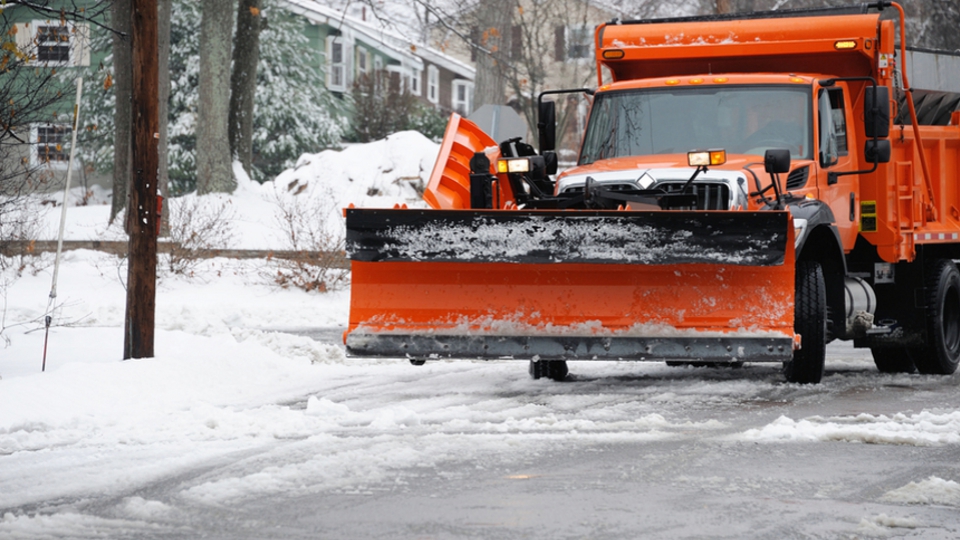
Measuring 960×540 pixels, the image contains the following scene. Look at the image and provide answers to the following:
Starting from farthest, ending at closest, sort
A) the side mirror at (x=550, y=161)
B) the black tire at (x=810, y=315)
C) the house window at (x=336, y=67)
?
the house window at (x=336, y=67) → the side mirror at (x=550, y=161) → the black tire at (x=810, y=315)

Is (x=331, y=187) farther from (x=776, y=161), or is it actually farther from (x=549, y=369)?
(x=776, y=161)

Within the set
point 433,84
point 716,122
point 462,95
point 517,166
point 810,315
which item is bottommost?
point 810,315

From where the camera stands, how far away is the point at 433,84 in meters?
57.3

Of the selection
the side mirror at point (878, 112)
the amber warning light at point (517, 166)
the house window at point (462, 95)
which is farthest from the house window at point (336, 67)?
the side mirror at point (878, 112)

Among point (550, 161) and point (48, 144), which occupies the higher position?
point (48, 144)

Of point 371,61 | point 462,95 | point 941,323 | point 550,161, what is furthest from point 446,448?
point 462,95

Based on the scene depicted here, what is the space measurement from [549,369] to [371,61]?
4246 centimetres

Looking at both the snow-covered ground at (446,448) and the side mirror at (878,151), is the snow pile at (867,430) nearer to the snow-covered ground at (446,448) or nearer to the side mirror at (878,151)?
the snow-covered ground at (446,448)

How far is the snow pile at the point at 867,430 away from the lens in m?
6.81

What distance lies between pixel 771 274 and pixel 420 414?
2531 millimetres

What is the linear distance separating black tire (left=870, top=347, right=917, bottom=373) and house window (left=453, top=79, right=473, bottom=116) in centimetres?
4883

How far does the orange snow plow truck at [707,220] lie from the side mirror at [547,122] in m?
0.03

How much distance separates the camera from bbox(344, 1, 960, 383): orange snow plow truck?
820 centimetres

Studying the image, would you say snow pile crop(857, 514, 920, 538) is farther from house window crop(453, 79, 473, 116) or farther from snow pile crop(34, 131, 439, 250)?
house window crop(453, 79, 473, 116)
